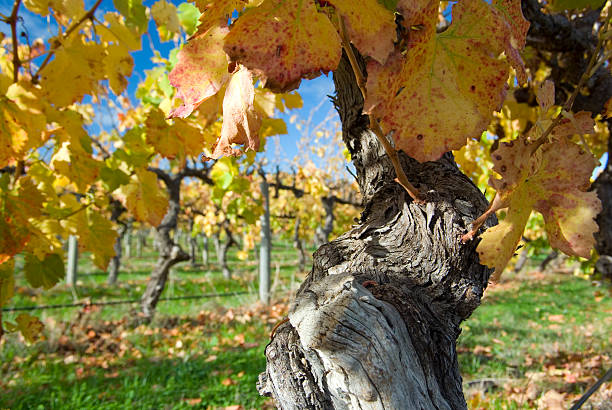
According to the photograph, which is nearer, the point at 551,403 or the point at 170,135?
the point at 170,135

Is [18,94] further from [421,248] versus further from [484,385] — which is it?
[484,385]

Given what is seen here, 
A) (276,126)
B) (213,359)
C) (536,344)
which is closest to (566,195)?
(276,126)

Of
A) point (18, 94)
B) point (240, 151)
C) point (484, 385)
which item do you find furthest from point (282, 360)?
point (484, 385)

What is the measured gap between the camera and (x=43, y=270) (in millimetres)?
1331

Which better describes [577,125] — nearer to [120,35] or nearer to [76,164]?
[120,35]

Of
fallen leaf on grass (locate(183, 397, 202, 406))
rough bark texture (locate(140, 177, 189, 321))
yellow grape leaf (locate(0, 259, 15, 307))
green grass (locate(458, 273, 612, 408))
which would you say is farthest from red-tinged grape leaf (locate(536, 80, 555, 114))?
rough bark texture (locate(140, 177, 189, 321))

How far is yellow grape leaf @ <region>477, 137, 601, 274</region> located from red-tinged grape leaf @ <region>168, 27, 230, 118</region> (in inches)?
14.7

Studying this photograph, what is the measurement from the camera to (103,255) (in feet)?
4.70

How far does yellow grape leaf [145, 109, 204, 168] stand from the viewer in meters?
1.39

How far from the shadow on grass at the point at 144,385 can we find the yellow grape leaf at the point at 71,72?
78.3 inches

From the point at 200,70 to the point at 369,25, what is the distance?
222 mm

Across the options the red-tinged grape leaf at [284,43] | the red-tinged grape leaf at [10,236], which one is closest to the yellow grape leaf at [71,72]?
the red-tinged grape leaf at [10,236]

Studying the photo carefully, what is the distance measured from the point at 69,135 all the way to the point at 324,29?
1.27 m

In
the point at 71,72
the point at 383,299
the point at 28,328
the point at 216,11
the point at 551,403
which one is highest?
the point at 71,72
